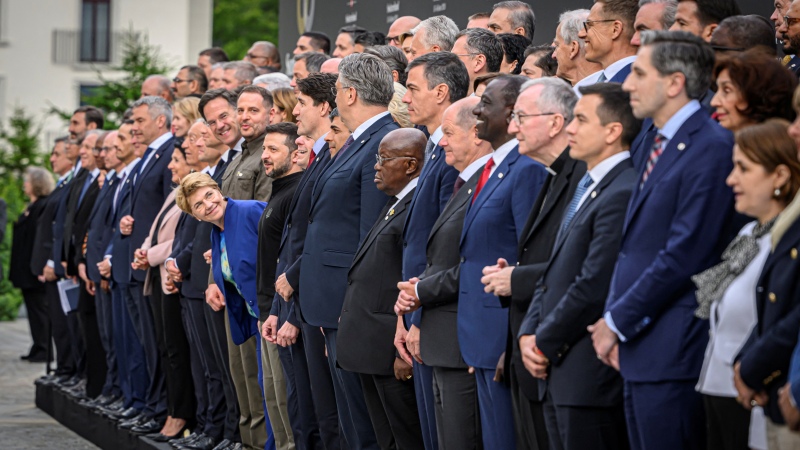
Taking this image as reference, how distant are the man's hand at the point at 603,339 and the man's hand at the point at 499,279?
0.56m

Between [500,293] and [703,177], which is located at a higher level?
[703,177]

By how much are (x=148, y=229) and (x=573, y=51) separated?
4577mm

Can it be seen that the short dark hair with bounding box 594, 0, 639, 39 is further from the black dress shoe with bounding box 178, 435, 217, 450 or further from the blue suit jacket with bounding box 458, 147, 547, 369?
the black dress shoe with bounding box 178, 435, 217, 450

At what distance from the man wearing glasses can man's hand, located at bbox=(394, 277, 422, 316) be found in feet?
3.88

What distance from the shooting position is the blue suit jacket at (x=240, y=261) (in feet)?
25.2

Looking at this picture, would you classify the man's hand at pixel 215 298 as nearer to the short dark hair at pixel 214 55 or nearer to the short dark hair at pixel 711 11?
the short dark hair at pixel 711 11

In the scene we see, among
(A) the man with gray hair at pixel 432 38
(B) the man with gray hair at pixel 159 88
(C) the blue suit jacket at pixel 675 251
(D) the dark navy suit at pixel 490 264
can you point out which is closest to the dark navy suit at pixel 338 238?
(A) the man with gray hair at pixel 432 38

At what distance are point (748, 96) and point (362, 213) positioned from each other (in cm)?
266

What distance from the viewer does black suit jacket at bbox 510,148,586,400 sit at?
16.1 ft

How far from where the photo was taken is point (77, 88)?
126ft

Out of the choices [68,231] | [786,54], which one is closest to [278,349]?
[786,54]

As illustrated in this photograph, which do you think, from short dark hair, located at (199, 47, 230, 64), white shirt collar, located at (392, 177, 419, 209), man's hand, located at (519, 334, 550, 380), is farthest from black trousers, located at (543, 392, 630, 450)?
short dark hair, located at (199, 47, 230, 64)

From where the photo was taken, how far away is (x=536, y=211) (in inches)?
199

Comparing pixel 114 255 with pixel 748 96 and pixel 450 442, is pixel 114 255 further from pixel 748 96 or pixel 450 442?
pixel 748 96
